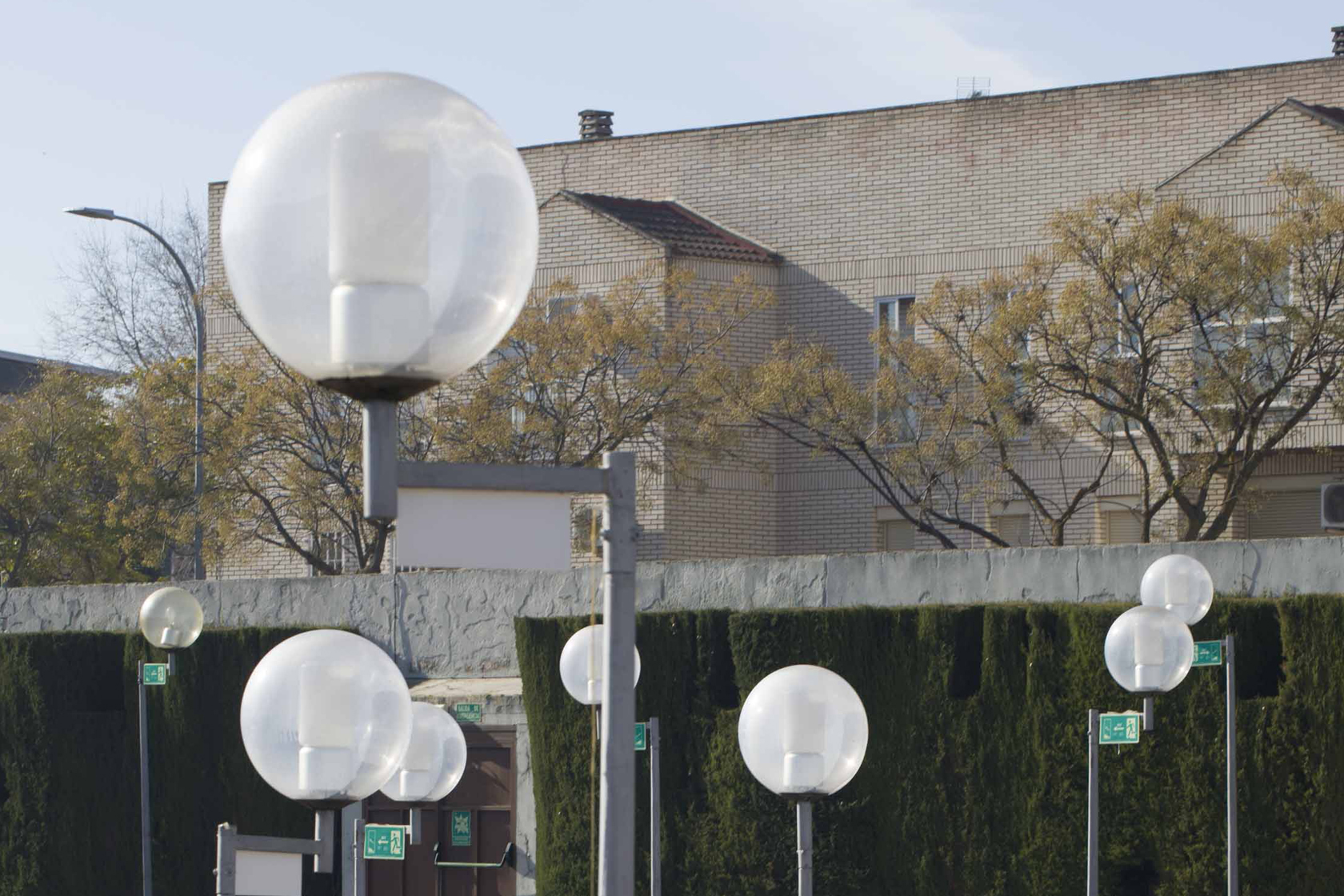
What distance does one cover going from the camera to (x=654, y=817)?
15094 millimetres

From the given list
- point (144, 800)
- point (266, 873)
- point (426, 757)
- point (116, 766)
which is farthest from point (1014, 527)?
Answer: point (266, 873)

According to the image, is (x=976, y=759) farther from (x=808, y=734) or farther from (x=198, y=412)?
(x=198, y=412)

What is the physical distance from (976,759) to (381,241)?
12.7 metres

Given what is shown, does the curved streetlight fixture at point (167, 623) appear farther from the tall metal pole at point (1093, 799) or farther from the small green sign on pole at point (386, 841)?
the tall metal pole at point (1093, 799)

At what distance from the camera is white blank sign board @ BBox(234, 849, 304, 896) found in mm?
5848

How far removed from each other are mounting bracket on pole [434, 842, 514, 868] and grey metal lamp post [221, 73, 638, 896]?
15.4 meters

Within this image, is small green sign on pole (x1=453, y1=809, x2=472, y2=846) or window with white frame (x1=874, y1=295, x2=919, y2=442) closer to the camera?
small green sign on pole (x1=453, y1=809, x2=472, y2=846)

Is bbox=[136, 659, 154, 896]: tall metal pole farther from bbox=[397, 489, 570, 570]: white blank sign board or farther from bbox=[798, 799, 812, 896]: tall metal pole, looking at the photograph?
bbox=[397, 489, 570, 570]: white blank sign board

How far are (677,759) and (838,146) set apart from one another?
15.2 m

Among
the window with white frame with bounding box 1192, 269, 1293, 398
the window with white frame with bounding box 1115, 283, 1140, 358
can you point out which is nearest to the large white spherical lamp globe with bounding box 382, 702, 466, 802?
the window with white frame with bounding box 1115, 283, 1140, 358

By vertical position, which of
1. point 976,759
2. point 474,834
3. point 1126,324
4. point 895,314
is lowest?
point 474,834

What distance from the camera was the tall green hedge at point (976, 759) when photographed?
14.0 m

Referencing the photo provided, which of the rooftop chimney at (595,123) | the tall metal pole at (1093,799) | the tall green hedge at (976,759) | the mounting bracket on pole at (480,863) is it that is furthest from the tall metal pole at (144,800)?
the rooftop chimney at (595,123)

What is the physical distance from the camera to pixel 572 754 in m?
17.1
